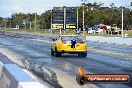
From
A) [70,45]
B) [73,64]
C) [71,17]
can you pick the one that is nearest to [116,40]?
[70,45]

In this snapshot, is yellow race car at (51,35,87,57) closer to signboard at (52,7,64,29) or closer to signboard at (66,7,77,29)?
signboard at (52,7,64,29)

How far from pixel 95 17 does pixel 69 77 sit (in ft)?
463

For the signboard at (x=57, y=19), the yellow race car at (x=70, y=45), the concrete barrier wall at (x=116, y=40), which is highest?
the signboard at (x=57, y=19)

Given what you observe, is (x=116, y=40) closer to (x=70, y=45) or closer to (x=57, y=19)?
(x=70, y=45)

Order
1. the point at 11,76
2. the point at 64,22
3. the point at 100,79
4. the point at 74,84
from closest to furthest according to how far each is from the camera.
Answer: the point at 100,79 < the point at 11,76 < the point at 74,84 < the point at 64,22

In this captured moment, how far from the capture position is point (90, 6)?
190 m

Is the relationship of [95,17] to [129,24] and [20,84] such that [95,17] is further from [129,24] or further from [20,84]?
[20,84]

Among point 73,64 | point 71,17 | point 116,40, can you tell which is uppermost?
point 71,17

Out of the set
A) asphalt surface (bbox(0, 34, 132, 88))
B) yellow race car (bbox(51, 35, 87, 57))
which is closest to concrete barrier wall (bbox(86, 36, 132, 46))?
asphalt surface (bbox(0, 34, 132, 88))

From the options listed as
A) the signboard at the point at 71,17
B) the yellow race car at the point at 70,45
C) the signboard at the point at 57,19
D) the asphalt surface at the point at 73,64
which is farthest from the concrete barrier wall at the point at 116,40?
the signboard at the point at 71,17

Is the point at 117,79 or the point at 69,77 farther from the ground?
the point at 117,79

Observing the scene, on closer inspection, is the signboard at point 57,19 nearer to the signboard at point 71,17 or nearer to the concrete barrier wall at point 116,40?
the signboard at point 71,17

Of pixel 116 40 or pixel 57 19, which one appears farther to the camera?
pixel 57 19

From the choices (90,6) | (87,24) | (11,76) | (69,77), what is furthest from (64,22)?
(11,76)
